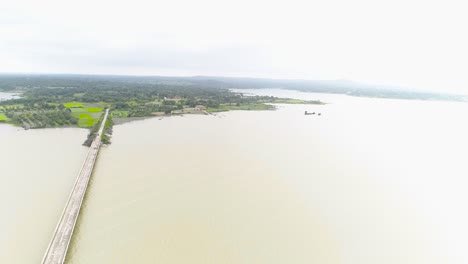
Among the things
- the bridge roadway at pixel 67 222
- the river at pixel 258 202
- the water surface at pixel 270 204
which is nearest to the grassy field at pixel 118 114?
the river at pixel 258 202

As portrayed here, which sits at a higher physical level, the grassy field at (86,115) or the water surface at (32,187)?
the grassy field at (86,115)

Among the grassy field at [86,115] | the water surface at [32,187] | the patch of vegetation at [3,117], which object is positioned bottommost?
the water surface at [32,187]

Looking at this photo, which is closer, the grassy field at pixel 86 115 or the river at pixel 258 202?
the river at pixel 258 202

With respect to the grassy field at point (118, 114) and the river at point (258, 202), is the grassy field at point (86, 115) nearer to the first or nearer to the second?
the grassy field at point (118, 114)

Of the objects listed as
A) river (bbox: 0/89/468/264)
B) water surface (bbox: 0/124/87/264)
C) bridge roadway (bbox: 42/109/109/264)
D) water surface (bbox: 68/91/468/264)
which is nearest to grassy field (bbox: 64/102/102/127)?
water surface (bbox: 0/124/87/264)

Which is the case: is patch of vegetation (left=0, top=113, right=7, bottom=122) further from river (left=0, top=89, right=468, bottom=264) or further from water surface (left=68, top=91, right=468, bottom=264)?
water surface (left=68, top=91, right=468, bottom=264)

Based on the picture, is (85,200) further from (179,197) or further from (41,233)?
(179,197)

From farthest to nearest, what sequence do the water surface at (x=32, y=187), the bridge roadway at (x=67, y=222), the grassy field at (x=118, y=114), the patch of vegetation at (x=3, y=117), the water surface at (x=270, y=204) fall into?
the grassy field at (x=118, y=114) → the patch of vegetation at (x=3, y=117) → the water surface at (x=270, y=204) → the water surface at (x=32, y=187) → the bridge roadway at (x=67, y=222)

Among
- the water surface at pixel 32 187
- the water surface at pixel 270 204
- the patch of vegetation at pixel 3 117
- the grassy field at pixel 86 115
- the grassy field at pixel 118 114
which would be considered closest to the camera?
the water surface at pixel 32 187
